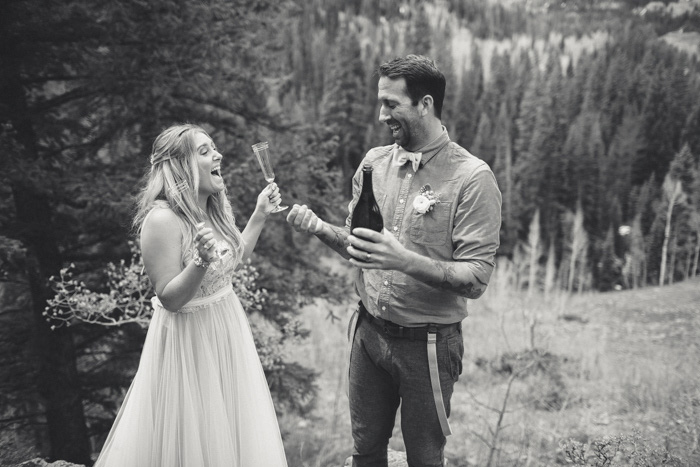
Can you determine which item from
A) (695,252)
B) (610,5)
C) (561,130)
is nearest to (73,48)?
(695,252)

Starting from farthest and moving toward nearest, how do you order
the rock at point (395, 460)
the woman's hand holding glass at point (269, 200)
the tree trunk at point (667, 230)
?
1. the tree trunk at point (667, 230)
2. the rock at point (395, 460)
3. the woman's hand holding glass at point (269, 200)

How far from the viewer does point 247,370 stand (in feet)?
9.36

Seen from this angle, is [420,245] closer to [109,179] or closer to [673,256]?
[109,179]

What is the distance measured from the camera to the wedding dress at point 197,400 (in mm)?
2633

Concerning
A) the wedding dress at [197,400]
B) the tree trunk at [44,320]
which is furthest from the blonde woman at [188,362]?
the tree trunk at [44,320]

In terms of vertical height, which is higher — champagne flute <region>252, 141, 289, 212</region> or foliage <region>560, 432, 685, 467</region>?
champagne flute <region>252, 141, 289, 212</region>

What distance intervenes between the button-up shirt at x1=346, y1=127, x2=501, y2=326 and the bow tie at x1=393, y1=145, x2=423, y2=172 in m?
0.04

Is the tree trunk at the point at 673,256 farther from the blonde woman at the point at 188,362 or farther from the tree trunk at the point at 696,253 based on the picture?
the blonde woman at the point at 188,362

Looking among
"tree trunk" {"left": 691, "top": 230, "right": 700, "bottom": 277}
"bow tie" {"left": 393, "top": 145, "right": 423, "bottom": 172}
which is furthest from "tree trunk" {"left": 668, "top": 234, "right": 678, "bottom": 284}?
"bow tie" {"left": 393, "top": 145, "right": 423, "bottom": 172}

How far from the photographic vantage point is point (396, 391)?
8.98 ft

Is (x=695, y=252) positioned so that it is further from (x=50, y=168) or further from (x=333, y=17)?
(x=333, y=17)

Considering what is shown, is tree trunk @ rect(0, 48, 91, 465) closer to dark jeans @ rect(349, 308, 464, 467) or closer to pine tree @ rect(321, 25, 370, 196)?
dark jeans @ rect(349, 308, 464, 467)

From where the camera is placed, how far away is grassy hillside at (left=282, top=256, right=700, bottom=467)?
15.9 ft

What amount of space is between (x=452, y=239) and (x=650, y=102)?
201ft
